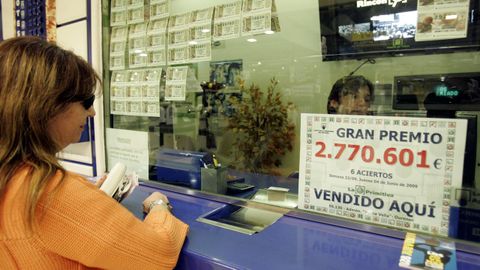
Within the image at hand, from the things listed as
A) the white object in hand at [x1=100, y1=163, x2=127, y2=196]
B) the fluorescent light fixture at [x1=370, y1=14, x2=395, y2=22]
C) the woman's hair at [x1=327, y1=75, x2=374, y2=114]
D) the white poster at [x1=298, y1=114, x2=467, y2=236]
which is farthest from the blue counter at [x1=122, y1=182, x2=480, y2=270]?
the fluorescent light fixture at [x1=370, y1=14, x2=395, y2=22]

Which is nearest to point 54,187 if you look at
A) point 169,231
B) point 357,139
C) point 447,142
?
point 169,231

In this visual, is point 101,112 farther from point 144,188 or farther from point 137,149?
point 144,188

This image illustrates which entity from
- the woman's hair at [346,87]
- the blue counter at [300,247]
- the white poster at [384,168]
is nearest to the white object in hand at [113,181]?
the blue counter at [300,247]

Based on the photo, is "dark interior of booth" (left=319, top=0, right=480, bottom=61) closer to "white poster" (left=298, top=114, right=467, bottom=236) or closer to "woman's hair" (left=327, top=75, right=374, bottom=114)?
"woman's hair" (left=327, top=75, right=374, bottom=114)

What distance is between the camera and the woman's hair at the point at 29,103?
0.72 meters

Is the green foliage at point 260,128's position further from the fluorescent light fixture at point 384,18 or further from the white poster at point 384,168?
the white poster at point 384,168

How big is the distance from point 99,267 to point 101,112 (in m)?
1.09

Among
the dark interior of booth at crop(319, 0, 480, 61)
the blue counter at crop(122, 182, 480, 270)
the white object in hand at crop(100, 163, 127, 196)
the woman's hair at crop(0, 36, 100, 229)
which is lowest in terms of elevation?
the blue counter at crop(122, 182, 480, 270)

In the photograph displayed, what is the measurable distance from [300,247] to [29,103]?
29.0 inches

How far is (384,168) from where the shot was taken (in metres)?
0.96

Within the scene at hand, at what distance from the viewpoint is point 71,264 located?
2.40 ft

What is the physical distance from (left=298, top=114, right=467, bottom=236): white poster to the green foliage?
2.70 ft

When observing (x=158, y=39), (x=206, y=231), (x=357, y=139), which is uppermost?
(x=158, y=39)

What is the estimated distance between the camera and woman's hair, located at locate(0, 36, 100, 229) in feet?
2.35
